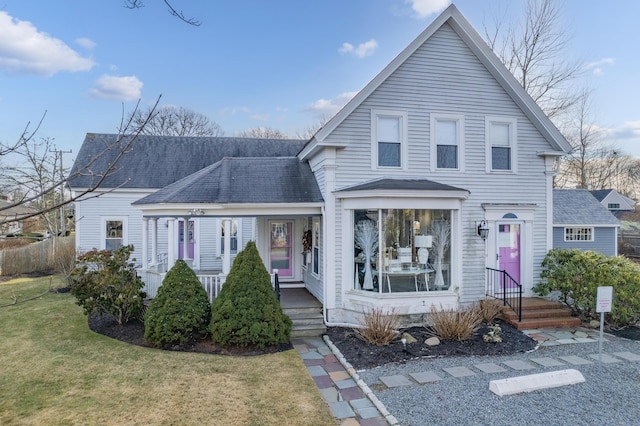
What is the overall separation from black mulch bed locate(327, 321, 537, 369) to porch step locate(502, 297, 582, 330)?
70cm

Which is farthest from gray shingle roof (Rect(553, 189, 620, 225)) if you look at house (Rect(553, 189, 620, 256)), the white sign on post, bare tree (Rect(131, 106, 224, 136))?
bare tree (Rect(131, 106, 224, 136))

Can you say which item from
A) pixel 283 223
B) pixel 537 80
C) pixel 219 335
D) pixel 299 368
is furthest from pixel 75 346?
pixel 537 80

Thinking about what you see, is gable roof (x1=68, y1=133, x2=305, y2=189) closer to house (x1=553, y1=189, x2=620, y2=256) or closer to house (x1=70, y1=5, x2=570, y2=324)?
house (x1=70, y1=5, x2=570, y2=324)

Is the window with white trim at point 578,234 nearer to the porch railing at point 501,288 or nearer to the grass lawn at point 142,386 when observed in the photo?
the porch railing at point 501,288

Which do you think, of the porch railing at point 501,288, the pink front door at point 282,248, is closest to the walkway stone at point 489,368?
the porch railing at point 501,288

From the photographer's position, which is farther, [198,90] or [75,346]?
[198,90]

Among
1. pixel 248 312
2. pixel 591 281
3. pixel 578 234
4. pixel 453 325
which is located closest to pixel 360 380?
pixel 248 312

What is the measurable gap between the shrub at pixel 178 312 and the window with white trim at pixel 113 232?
9.45m

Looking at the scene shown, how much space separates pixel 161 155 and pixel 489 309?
1527 cm

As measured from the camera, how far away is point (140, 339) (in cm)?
797

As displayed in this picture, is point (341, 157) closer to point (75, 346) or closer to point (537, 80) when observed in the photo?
point (75, 346)

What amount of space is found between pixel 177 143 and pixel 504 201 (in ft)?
49.0

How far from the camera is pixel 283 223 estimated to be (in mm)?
12430

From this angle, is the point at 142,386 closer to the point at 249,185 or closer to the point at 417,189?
the point at 249,185
